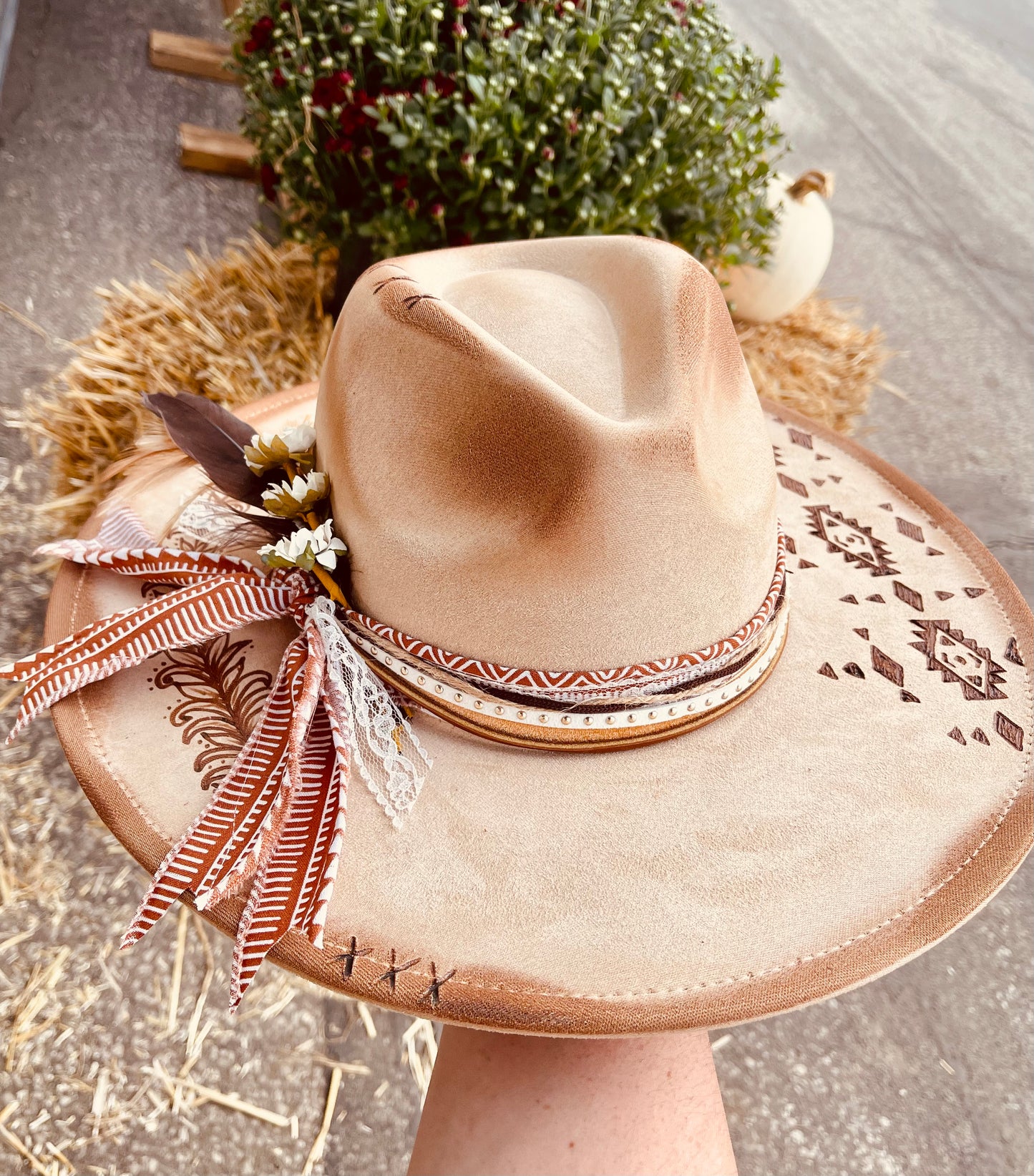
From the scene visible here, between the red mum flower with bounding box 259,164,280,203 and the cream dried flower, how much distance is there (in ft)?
3.99

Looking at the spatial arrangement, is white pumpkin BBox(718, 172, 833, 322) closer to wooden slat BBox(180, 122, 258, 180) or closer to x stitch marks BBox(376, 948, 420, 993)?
wooden slat BBox(180, 122, 258, 180)

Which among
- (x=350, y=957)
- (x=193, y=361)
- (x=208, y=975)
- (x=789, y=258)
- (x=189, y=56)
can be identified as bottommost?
(x=208, y=975)

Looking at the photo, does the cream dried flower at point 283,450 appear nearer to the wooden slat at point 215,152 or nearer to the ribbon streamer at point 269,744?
the ribbon streamer at point 269,744

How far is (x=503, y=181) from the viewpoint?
5.65 feet

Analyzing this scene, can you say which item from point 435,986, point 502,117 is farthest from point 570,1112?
point 502,117

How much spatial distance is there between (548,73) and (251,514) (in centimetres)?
111

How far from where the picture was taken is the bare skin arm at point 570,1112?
3.20 ft

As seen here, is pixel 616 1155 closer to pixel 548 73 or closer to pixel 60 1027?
pixel 60 1027

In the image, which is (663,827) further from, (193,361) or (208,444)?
(193,361)

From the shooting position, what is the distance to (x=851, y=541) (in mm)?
1296

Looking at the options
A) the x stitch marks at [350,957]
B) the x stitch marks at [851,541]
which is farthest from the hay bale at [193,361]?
the x stitch marks at [350,957]

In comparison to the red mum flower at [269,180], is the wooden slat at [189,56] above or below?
below

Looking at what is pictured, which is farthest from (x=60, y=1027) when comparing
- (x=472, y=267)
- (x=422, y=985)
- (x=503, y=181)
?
(x=503, y=181)

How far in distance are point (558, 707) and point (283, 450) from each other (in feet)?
1.43
